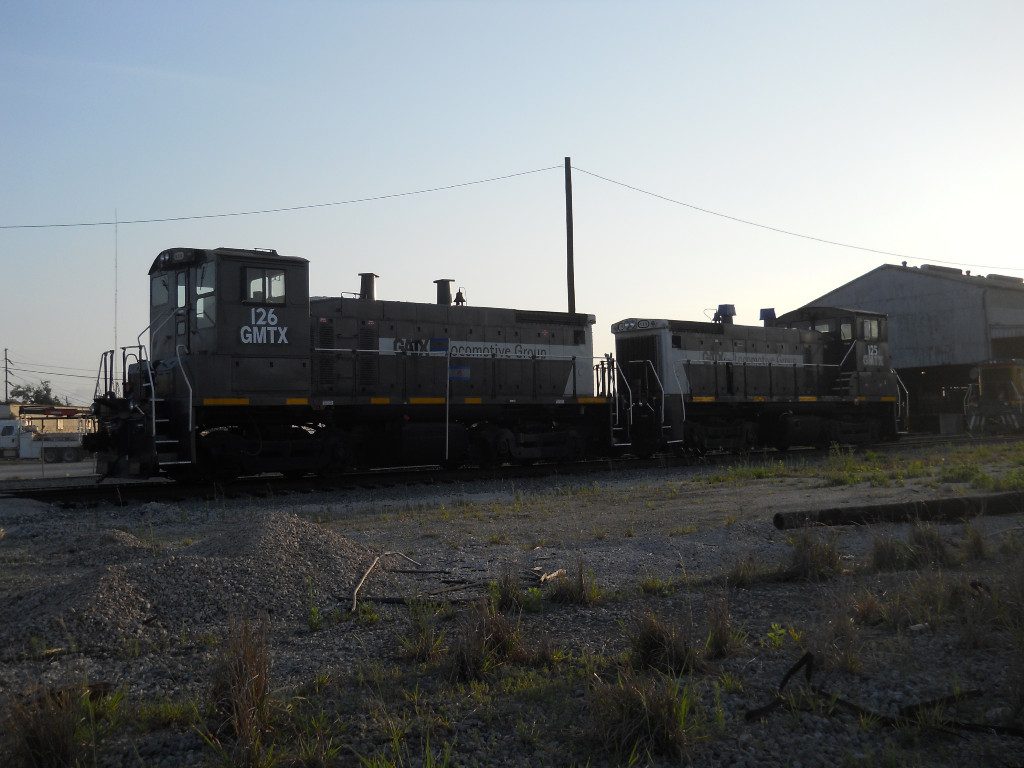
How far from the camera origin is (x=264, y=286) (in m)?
13.9

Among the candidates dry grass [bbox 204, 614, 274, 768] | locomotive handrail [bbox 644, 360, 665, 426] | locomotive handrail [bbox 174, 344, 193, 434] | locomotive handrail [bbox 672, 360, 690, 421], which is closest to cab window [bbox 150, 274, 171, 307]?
locomotive handrail [bbox 174, 344, 193, 434]

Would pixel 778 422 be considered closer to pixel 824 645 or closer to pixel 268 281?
pixel 268 281

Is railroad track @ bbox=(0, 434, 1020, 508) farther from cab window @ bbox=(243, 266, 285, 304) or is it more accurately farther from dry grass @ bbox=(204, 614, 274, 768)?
dry grass @ bbox=(204, 614, 274, 768)

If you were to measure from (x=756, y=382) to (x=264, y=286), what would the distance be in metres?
13.7

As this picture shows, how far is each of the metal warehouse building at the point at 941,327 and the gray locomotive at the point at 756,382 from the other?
15972 millimetres

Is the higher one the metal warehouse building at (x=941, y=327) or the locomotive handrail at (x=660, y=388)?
the metal warehouse building at (x=941, y=327)

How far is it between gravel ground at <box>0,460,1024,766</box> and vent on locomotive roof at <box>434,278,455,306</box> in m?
8.14

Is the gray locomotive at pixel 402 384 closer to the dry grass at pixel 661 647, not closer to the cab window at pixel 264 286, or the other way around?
the cab window at pixel 264 286

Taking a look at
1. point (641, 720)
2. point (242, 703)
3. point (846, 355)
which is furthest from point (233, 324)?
point (846, 355)

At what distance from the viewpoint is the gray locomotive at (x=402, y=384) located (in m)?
13.3

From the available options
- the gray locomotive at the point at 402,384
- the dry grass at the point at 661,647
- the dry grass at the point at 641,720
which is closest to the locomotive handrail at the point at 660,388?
the gray locomotive at the point at 402,384

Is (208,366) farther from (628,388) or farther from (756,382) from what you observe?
(756,382)

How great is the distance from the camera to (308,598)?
20.5 ft

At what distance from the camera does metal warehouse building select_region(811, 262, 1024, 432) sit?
130 ft
